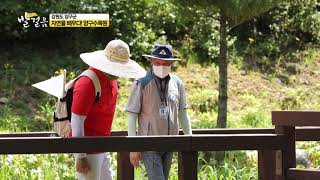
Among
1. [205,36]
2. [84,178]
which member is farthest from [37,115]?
[84,178]

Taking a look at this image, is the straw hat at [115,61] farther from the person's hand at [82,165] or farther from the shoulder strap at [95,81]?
the person's hand at [82,165]

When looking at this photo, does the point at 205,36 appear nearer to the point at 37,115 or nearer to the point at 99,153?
the point at 37,115

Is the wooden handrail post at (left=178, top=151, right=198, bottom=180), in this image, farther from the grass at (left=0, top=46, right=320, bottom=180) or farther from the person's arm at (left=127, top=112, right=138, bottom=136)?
the grass at (left=0, top=46, right=320, bottom=180)

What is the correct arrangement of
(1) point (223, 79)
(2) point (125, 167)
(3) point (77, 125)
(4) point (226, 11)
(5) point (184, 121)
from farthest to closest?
(1) point (223, 79)
(4) point (226, 11)
(2) point (125, 167)
(5) point (184, 121)
(3) point (77, 125)

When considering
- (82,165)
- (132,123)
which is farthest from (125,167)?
(82,165)

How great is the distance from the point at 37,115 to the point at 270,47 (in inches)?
197

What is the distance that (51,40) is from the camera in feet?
40.5

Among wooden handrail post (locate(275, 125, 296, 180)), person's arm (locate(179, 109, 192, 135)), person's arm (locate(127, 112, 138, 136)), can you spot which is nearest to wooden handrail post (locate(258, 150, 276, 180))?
wooden handrail post (locate(275, 125, 296, 180))

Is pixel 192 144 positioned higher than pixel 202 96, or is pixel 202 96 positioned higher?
pixel 202 96

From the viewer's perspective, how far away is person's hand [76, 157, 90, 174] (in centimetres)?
475

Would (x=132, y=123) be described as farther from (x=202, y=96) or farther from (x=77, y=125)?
(x=202, y=96)

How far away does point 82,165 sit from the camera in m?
4.76

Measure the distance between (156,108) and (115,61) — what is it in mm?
553

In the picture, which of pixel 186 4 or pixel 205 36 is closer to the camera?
pixel 186 4
